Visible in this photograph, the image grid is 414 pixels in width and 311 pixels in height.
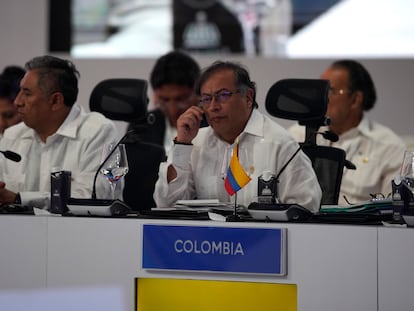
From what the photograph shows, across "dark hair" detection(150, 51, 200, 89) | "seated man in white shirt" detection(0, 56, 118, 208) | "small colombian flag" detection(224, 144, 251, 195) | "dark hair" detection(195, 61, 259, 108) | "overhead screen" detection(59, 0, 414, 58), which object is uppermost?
"overhead screen" detection(59, 0, 414, 58)

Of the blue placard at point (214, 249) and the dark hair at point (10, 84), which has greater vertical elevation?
the dark hair at point (10, 84)

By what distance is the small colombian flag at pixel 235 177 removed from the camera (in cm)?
317

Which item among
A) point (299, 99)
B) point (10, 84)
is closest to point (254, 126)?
point (299, 99)

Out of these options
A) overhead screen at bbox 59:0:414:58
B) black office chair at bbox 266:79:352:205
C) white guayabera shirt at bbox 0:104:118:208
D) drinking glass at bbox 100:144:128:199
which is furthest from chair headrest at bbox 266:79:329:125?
overhead screen at bbox 59:0:414:58

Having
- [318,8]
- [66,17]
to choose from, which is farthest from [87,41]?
[318,8]

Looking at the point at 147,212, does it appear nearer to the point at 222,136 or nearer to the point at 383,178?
the point at 222,136

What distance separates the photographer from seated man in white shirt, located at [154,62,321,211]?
146 inches

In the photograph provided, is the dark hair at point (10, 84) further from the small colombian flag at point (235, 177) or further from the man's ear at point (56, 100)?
the small colombian flag at point (235, 177)

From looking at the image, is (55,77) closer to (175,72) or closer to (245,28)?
(175,72)

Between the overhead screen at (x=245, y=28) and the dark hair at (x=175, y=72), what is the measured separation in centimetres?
153

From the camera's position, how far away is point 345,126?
15.9 feet

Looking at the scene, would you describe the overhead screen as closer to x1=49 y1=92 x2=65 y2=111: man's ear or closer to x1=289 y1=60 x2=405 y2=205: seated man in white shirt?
x1=289 y1=60 x2=405 y2=205: seated man in white shirt

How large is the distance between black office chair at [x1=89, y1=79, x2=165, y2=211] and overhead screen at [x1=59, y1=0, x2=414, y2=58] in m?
2.29

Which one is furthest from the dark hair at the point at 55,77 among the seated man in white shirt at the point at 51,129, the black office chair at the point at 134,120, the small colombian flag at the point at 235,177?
the small colombian flag at the point at 235,177
